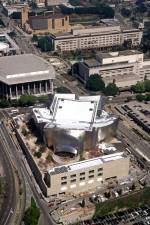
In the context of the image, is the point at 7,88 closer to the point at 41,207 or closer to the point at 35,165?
the point at 35,165

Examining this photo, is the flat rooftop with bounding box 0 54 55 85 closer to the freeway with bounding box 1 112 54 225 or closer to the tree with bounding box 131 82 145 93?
the freeway with bounding box 1 112 54 225

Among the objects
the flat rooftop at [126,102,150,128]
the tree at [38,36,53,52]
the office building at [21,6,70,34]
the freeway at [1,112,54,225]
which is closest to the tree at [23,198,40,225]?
the freeway at [1,112,54,225]

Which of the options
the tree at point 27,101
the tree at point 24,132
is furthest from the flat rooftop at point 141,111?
the tree at point 24,132

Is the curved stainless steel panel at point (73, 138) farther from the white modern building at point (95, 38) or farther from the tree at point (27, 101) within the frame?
the white modern building at point (95, 38)

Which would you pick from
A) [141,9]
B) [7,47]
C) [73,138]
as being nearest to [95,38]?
[7,47]

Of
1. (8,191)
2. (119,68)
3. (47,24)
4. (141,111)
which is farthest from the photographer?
(47,24)

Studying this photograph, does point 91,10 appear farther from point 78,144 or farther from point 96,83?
point 78,144
